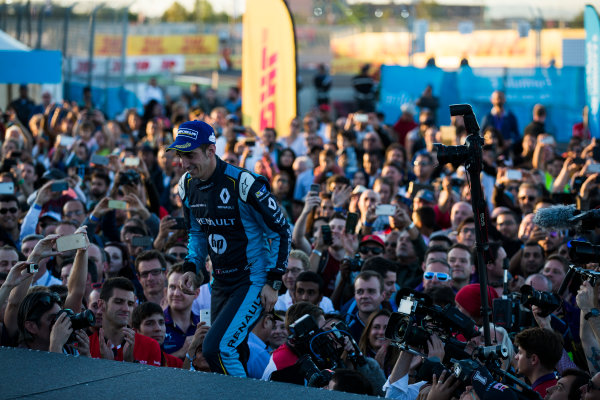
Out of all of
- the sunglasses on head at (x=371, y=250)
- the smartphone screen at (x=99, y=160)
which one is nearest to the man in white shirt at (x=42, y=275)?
the sunglasses on head at (x=371, y=250)

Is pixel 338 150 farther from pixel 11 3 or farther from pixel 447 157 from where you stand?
pixel 11 3

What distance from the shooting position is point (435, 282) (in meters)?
7.98

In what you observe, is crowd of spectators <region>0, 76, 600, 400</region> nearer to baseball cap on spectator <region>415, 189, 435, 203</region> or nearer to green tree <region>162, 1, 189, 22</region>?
baseball cap on spectator <region>415, 189, 435, 203</region>

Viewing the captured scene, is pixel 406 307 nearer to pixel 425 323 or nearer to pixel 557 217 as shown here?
pixel 425 323

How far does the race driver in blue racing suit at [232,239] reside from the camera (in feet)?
19.7

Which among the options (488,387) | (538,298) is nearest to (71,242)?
(538,298)

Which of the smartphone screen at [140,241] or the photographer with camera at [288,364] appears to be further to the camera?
the smartphone screen at [140,241]

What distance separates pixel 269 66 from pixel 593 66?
552 centimetres

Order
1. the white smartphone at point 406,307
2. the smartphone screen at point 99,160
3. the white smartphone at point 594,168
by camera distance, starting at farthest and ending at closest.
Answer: the smartphone screen at point 99,160
the white smartphone at point 594,168
the white smartphone at point 406,307

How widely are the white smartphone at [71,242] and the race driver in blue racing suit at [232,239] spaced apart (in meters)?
0.80

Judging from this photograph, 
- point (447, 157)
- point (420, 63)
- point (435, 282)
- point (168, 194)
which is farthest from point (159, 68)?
point (447, 157)

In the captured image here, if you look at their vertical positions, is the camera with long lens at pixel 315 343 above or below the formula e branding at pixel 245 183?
below

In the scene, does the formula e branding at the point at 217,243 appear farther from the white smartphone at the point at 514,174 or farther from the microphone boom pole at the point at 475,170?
the white smartphone at the point at 514,174

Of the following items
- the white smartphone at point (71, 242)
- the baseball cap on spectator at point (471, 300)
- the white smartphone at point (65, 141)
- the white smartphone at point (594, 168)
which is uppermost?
the white smartphone at point (65, 141)
